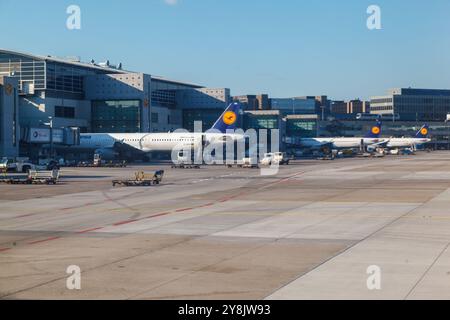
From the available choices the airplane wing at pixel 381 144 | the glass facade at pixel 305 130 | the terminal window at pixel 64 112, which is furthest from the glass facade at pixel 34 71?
the glass facade at pixel 305 130

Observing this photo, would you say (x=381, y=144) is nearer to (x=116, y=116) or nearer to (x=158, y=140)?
(x=116, y=116)

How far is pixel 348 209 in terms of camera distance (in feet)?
115

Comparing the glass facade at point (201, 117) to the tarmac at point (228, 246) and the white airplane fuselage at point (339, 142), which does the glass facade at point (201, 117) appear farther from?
the tarmac at point (228, 246)

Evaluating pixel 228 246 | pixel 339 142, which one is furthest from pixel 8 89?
pixel 339 142

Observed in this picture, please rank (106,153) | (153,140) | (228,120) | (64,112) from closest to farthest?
(106,153) → (153,140) → (228,120) → (64,112)

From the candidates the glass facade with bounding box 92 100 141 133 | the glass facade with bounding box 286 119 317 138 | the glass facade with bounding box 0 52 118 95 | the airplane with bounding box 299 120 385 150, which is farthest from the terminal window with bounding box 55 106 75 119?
the glass facade with bounding box 286 119 317 138

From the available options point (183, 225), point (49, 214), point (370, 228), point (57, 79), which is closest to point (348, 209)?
point (370, 228)

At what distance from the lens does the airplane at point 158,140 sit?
353ft

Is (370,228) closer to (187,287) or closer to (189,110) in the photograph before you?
(187,287)

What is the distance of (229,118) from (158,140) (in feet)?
42.2

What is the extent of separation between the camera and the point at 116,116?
132375mm

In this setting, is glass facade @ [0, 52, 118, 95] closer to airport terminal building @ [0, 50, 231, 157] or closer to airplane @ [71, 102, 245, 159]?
airport terminal building @ [0, 50, 231, 157]
